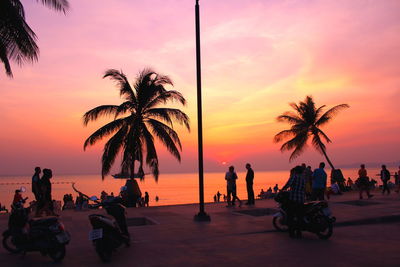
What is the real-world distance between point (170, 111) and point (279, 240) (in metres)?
13.6

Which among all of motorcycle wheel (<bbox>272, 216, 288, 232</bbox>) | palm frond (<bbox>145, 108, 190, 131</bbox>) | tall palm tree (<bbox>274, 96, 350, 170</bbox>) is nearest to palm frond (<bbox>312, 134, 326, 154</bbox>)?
tall palm tree (<bbox>274, 96, 350, 170</bbox>)

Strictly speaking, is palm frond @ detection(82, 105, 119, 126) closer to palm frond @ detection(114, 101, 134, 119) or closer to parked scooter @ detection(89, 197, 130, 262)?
palm frond @ detection(114, 101, 134, 119)

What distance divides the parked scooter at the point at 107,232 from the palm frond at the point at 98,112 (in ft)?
43.6

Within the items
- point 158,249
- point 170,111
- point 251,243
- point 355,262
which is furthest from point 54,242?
point 170,111

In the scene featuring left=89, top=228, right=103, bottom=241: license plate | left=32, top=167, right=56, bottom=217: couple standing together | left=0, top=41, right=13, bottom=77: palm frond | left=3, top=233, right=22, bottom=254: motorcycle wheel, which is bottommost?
left=3, top=233, right=22, bottom=254: motorcycle wheel

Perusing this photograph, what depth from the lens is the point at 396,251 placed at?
25.6ft

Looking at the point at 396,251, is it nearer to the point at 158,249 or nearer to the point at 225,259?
the point at 225,259

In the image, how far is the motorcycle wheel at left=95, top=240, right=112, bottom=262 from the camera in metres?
7.27

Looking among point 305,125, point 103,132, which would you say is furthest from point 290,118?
point 103,132

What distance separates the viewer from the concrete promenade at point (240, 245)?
7215 millimetres

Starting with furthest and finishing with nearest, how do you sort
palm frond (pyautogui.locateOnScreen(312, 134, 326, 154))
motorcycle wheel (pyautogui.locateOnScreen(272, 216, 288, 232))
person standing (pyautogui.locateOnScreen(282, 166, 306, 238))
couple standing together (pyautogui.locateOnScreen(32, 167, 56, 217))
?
palm frond (pyautogui.locateOnScreen(312, 134, 326, 154))
couple standing together (pyautogui.locateOnScreen(32, 167, 56, 217))
motorcycle wheel (pyautogui.locateOnScreen(272, 216, 288, 232))
person standing (pyautogui.locateOnScreen(282, 166, 306, 238))

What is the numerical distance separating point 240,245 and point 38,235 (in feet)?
14.5

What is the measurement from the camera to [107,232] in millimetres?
7578

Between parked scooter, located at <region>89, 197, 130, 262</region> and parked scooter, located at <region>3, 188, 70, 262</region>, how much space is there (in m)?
0.68
